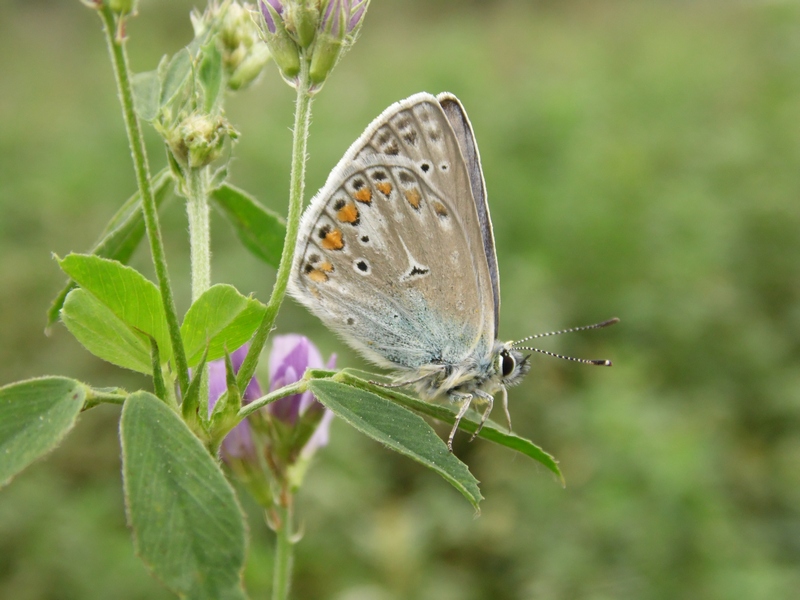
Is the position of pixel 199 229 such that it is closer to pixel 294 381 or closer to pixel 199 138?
pixel 199 138

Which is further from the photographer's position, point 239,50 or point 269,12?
point 239,50

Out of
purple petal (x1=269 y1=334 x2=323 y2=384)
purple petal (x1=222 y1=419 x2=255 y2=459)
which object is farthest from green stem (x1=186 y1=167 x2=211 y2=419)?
purple petal (x1=222 y1=419 x2=255 y2=459)

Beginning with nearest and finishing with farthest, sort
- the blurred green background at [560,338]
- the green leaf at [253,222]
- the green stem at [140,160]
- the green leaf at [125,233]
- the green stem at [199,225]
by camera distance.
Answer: the green stem at [140,160] → the green stem at [199,225] → the green leaf at [125,233] → the green leaf at [253,222] → the blurred green background at [560,338]

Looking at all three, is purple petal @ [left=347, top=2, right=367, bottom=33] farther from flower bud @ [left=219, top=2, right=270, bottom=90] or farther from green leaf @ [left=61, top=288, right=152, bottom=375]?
green leaf @ [left=61, top=288, right=152, bottom=375]

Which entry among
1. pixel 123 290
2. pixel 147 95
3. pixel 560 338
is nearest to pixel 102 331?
pixel 123 290

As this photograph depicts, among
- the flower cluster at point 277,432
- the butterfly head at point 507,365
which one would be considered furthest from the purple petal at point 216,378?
the butterfly head at point 507,365

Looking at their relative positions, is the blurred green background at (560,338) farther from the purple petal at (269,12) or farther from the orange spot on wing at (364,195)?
the purple petal at (269,12)
